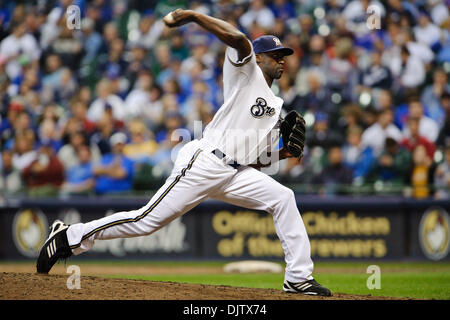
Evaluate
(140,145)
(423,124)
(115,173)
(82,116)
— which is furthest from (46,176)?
(423,124)

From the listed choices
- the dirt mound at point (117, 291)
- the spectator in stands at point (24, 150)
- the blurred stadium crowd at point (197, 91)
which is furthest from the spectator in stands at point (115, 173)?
the dirt mound at point (117, 291)

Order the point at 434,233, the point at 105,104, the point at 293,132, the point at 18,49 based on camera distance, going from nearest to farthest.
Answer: the point at 293,132
the point at 434,233
the point at 105,104
the point at 18,49

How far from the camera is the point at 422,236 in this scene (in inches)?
457

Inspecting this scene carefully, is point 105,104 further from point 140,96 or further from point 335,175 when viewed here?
point 335,175

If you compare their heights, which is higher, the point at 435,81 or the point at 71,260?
the point at 435,81

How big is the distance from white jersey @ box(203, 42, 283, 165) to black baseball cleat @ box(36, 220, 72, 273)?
161 cm

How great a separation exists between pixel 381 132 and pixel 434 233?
186 centimetres

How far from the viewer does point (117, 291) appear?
5828 mm

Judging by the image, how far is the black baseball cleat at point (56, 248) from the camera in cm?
635

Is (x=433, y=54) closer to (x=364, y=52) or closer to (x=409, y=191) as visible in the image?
(x=364, y=52)

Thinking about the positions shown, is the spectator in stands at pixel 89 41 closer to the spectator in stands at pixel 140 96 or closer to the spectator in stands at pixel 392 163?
the spectator in stands at pixel 140 96

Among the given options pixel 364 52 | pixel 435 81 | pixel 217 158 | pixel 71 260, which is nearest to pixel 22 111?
pixel 71 260

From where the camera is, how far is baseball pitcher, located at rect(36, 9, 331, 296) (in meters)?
5.96
